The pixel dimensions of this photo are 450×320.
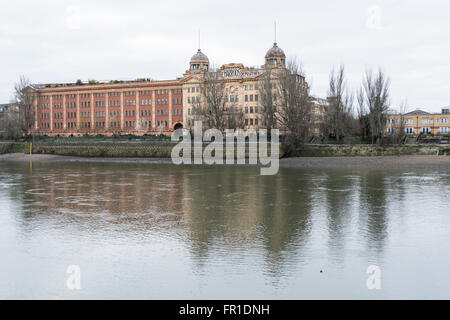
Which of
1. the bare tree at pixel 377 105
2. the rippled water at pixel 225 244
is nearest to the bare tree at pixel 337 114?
the bare tree at pixel 377 105

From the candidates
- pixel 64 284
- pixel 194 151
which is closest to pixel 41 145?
pixel 194 151

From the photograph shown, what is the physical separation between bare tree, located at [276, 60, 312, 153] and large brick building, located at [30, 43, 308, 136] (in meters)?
43.3

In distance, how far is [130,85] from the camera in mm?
125812

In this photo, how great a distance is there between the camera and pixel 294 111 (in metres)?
67.1

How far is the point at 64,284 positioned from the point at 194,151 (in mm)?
60891

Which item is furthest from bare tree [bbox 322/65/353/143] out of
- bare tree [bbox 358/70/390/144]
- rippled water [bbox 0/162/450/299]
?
rippled water [bbox 0/162/450/299]

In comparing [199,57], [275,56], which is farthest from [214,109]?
[199,57]

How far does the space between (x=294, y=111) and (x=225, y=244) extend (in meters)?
53.8

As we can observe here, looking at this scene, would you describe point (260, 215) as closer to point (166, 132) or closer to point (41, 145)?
point (41, 145)

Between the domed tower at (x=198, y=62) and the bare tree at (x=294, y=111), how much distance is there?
170 feet

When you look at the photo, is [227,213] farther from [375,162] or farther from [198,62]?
[198,62]

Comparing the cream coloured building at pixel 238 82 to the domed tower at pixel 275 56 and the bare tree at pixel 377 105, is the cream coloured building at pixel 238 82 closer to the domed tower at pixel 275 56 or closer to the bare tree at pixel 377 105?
the domed tower at pixel 275 56

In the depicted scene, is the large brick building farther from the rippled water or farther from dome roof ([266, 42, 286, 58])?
the rippled water

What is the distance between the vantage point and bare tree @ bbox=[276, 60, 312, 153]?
66.2m
